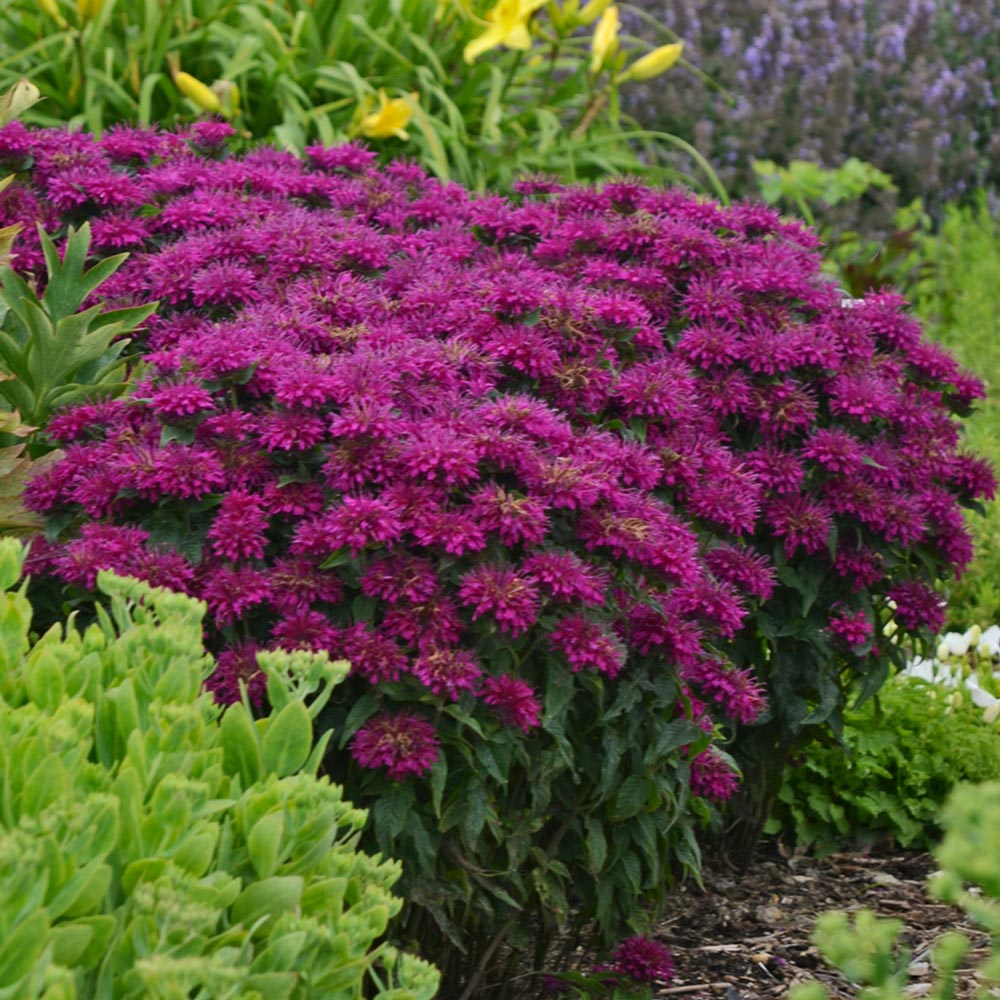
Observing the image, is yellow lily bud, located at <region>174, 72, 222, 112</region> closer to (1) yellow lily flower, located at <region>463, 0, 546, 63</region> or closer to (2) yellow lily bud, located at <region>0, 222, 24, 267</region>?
(1) yellow lily flower, located at <region>463, 0, 546, 63</region>

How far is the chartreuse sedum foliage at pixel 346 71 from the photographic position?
5309 millimetres

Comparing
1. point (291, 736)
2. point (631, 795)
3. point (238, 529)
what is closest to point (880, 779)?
point (631, 795)

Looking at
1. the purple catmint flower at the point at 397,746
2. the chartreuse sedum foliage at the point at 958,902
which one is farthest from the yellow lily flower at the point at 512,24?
the chartreuse sedum foliage at the point at 958,902

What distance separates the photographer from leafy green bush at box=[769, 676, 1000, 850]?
3777 millimetres

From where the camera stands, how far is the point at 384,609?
2.42 m

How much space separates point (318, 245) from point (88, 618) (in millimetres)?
967

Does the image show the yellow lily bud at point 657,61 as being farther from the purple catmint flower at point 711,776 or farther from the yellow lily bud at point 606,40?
the purple catmint flower at point 711,776

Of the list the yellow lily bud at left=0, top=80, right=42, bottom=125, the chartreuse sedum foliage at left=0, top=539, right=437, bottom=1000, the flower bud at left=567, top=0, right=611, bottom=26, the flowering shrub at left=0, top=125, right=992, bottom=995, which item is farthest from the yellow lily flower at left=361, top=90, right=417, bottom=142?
the chartreuse sedum foliage at left=0, top=539, right=437, bottom=1000

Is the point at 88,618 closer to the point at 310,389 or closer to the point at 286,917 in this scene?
the point at 310,389

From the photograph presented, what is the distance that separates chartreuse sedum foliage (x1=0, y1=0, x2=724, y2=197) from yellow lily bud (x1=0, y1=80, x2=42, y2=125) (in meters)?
1.64

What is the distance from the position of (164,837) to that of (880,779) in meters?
2.72

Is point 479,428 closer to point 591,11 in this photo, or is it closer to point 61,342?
point 61,342

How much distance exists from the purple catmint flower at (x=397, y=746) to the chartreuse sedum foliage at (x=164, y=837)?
1.24ft

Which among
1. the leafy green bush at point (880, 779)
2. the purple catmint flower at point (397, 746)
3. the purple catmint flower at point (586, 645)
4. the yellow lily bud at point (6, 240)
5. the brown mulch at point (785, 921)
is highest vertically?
the yellow lily bud at point (6, 240)
